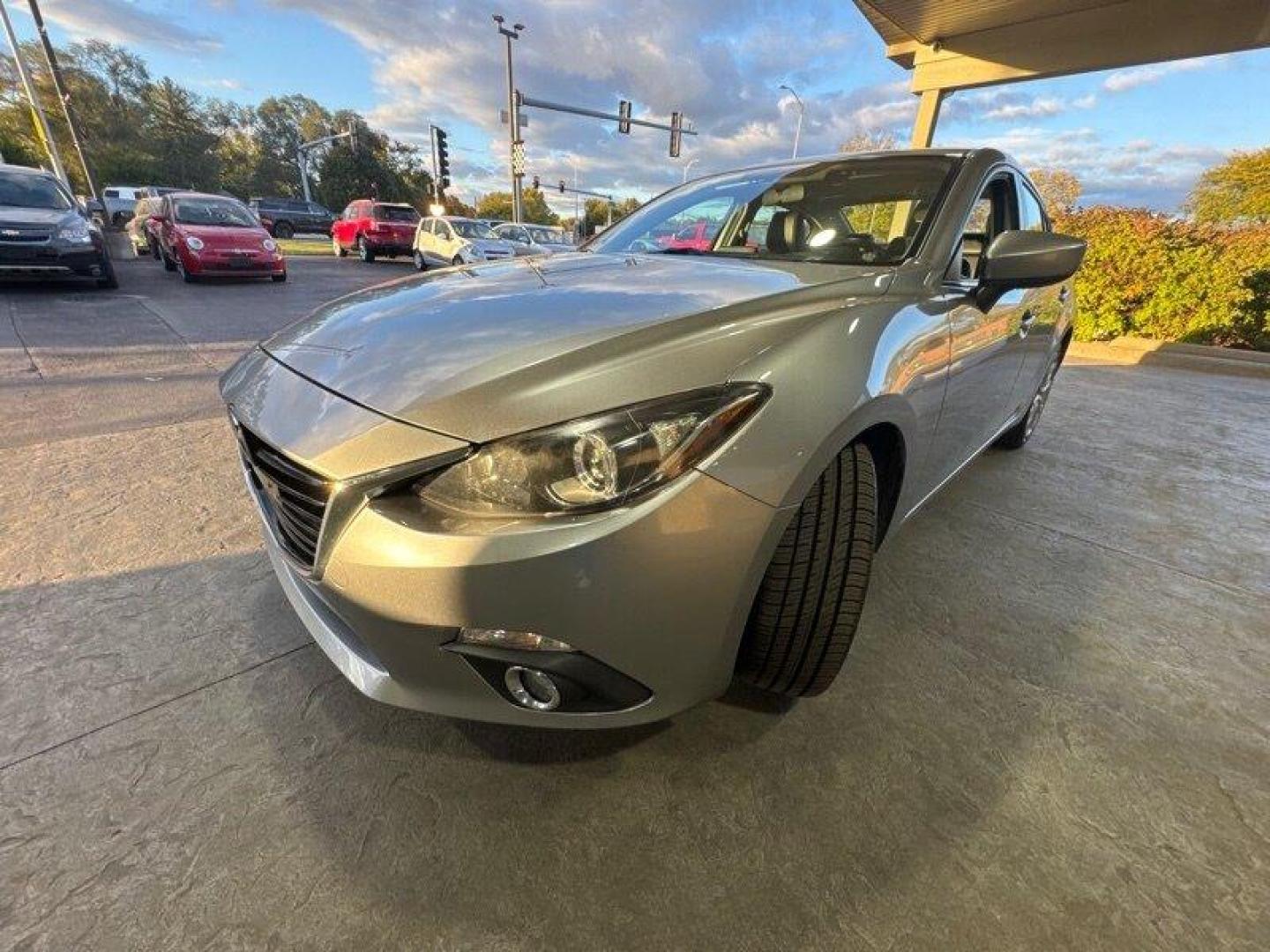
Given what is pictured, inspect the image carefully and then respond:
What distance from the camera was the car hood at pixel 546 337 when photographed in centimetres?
108

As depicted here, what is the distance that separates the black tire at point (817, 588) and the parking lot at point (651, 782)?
23 cm

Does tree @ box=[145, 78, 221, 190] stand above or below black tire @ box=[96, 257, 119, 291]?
above

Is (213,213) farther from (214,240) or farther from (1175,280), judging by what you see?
(1175,280)

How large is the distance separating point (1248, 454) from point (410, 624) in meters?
5.40

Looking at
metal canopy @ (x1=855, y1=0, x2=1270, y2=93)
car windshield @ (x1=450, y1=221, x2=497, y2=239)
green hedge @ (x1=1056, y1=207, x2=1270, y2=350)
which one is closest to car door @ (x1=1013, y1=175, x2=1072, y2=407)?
green hedge @ (x1=1056, y1=207, x2=1270, y2=350)

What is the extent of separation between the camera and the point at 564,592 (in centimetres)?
99

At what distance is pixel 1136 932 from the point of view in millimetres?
1100

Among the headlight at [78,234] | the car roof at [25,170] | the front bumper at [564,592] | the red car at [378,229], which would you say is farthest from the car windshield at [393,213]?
the front bumper at [564,592]

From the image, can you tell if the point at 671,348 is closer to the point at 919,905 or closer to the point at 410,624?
the point at 410,624

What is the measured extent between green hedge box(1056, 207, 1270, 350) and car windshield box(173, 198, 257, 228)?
12.5 m

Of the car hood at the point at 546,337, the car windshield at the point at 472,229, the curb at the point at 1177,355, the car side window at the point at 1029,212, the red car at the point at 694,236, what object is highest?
the car side window at the point at 1029,212

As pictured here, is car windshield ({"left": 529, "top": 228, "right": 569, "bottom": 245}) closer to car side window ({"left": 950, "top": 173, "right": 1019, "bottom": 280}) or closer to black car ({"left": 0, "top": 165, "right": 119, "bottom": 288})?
black car ({"left": 0, "top": 165, "right": 119, "bottom": 288})

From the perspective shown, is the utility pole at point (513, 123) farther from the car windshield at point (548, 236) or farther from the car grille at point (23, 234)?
the car grille at point (23, 234)

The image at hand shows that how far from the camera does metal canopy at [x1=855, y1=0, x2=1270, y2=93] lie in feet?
23.8
